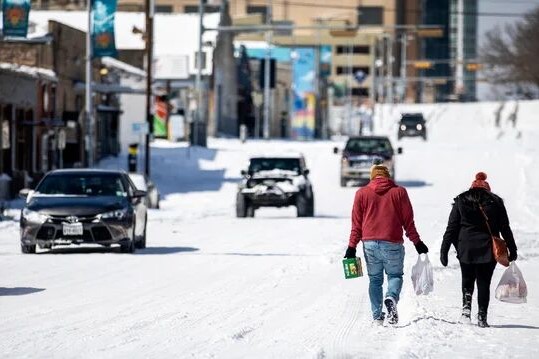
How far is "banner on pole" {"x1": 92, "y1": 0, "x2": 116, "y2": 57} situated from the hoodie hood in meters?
40.1

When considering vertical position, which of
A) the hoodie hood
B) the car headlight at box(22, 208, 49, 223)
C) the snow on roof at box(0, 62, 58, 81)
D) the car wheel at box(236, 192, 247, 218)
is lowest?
the car wheel at box(236, 192, 247, 218)

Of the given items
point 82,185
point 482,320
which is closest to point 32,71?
point 82,185

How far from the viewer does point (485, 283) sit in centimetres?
1573

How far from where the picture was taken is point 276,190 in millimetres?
43281

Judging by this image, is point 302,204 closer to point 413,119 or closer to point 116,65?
point 116,65

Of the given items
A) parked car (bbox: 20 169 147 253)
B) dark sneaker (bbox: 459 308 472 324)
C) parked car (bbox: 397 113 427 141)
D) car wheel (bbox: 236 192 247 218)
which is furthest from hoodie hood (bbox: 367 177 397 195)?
parked car (bbox: 397 113 427 141)

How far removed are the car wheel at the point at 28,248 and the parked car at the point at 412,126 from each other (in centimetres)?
7504

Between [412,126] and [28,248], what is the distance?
75.6 metres

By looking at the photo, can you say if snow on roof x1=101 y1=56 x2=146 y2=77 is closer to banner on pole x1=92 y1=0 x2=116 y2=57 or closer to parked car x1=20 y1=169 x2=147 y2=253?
banner on pole x1=92 y1=0 x2=116 y2=57

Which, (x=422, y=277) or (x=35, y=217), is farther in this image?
(x=35, y=217)

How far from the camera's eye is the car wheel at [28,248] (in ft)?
90.5

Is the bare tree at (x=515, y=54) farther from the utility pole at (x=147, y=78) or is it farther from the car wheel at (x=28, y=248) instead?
the car wheel at (x=28, y=248)

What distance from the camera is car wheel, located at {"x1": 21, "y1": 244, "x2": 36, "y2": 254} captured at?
27573 millimetres

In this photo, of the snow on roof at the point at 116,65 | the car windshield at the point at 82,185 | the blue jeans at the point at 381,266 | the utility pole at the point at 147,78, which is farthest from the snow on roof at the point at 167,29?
the blue jeans at the point at 381,266
